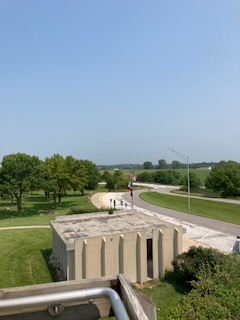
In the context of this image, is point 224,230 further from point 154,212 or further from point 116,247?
point 116,247

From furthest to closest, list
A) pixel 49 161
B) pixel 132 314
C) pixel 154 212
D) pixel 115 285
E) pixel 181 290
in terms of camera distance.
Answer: pixel 49 161 → pixel 154 212 → pixel 181 290 → pixel 115 285 → pixel 132 314

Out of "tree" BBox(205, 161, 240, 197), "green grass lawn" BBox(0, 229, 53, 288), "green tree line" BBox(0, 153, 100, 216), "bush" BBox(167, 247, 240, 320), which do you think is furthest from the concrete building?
"tree" BBox(205, 161, 240, 197)

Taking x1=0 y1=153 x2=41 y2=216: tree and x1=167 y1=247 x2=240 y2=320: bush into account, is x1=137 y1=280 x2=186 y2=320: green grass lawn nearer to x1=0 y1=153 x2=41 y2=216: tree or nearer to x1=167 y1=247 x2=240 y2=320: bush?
x1=167 y1=247 x2=240 y2=320: bush

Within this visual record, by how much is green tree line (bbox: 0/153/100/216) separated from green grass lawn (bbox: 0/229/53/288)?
11.9 m

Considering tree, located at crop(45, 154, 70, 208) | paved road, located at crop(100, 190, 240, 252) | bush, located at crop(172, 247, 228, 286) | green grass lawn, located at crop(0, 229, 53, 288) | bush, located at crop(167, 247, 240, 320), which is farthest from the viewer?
tree, located at crop(45, 154, 70, 208)

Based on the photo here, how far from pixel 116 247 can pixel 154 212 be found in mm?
21361

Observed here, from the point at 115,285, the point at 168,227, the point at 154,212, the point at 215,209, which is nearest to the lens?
the point at 115,285

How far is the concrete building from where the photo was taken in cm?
1368

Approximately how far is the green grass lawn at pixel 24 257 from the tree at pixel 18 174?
38.1 feet

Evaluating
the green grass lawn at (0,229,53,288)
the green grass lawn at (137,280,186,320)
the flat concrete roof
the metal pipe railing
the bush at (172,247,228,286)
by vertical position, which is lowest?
the green grass lawn at (137,280,186,320)

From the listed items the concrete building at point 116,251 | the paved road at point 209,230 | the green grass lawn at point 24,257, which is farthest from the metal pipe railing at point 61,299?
the paved road at point 209,230

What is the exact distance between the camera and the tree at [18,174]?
114 feet

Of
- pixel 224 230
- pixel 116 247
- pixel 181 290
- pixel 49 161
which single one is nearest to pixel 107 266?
pixel 116 247

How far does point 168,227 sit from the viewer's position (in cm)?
1557
